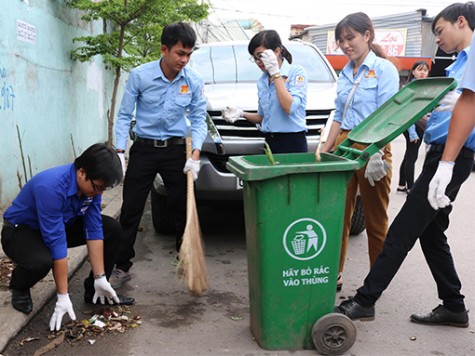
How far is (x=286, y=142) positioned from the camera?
4285 mm

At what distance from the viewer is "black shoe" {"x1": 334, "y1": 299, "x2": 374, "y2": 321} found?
3.37 meters

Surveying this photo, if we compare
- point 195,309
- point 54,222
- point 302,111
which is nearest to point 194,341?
point 195,309

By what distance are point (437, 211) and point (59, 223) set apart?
2.21 metres

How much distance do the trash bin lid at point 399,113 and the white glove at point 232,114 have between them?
138cm

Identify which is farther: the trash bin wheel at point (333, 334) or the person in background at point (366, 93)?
the person in background at point (366, 93)

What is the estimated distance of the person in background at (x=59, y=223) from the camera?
10.1 feet

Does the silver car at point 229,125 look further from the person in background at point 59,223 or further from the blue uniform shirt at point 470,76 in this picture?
the blue uniform shirt at point 470,76

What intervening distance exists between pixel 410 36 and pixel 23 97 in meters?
25.9

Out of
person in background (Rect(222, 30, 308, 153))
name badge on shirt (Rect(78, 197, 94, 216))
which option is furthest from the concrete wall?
person in background (Rect(222, 30, 308, 153))

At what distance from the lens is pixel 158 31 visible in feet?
28.1

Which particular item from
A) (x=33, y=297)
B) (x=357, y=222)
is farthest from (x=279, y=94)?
(x=33, y=297)

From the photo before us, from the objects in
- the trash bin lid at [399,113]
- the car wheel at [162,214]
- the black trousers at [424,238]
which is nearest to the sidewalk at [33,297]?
the car wheel at [162,214]

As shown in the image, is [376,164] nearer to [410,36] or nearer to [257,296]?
[257,296]

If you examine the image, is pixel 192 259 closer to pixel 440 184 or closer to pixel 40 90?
pixel 440 184
